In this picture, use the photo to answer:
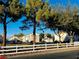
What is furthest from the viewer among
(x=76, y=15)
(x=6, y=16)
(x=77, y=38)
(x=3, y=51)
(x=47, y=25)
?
(x=77, y=38)

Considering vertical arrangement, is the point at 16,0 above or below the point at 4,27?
above

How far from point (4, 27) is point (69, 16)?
1835 centimetres

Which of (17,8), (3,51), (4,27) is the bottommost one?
(3,51)

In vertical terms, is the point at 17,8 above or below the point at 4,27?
above

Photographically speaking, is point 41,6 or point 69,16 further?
point 69,16

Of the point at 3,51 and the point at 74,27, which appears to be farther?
the point at 74,27

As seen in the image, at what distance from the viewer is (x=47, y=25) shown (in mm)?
55219

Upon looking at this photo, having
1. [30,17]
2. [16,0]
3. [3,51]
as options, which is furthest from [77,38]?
[3,51]

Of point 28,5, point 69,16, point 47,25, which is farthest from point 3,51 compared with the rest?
point 69,16

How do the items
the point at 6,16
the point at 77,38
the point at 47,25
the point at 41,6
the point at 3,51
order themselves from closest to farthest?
the point at 3,51 < the point at 6,16 < the point at 41,6 < the point at 47,25 < the point at 77,38

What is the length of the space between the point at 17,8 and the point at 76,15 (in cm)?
2014

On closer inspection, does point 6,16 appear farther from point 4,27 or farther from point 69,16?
point 69,16

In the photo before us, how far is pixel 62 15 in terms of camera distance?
185 ft

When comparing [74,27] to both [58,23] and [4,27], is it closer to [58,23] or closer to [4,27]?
[58,23]
